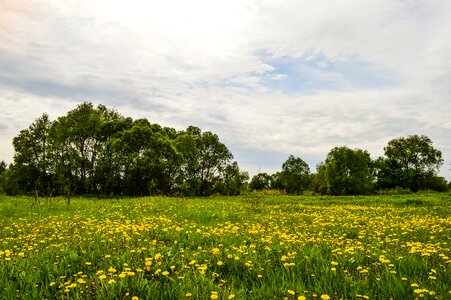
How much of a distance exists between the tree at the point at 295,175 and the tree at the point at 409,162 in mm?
20270

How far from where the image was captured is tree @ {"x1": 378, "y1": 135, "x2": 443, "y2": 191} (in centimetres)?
7769

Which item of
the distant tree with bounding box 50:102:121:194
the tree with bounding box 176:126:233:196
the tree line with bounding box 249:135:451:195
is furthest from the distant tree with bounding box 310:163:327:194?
the distant tree with bounding box 50:102:121:194

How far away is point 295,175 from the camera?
316 ft

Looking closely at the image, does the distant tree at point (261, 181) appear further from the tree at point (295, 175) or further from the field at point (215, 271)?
the field at point (215, 271)

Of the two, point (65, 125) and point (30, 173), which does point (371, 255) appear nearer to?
point (65, 125)

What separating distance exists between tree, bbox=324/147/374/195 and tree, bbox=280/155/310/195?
18.6m

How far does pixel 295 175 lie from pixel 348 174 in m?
22.6

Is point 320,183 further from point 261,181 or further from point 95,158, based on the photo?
point 95,158

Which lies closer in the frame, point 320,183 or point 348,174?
point 348,174

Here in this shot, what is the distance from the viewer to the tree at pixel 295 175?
95688 mm

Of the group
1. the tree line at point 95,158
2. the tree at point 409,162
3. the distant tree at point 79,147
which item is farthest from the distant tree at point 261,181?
the distant tree at point 79,147

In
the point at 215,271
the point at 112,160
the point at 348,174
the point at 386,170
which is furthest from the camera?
the point at 386,170

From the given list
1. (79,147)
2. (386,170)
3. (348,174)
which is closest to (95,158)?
(79,147)

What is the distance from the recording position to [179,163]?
52125mm
